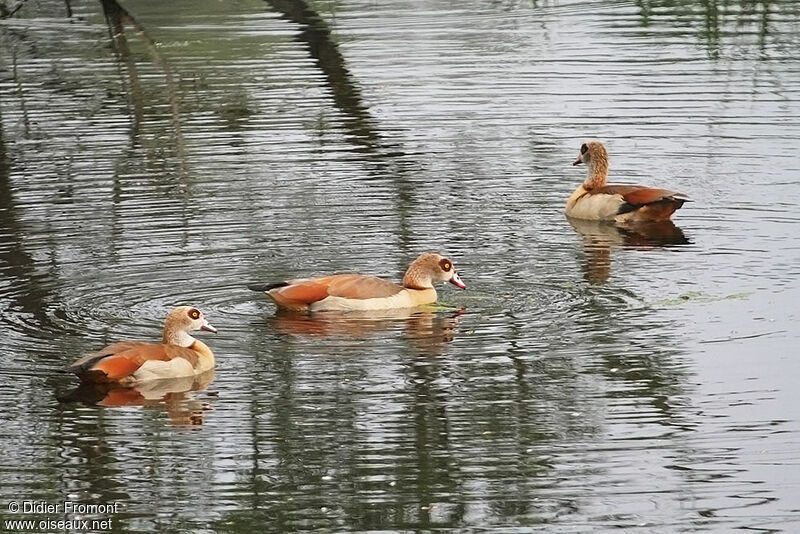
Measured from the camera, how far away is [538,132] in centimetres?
2081

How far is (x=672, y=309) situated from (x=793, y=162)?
6035mm

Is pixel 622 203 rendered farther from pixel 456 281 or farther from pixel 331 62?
pixel 331 62

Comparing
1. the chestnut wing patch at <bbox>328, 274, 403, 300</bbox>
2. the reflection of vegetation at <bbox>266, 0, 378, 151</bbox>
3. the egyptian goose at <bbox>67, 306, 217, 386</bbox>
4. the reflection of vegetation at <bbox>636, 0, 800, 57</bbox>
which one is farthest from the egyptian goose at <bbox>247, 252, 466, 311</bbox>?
the reflection of vegetation at <bbox>636, 0, 800, 57</bbox>

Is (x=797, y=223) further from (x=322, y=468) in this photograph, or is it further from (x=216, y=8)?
(x=216, y=8)

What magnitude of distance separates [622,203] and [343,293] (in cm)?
476

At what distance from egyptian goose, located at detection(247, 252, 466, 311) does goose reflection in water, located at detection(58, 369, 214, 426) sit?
64.8 inches

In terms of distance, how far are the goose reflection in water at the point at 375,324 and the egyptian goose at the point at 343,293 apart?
0.06m

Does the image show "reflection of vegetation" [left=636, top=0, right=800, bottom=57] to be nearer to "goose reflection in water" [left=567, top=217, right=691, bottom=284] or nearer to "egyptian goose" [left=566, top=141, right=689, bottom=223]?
"egyptian goose" [left=566, top=141, right=689, bottom=223]

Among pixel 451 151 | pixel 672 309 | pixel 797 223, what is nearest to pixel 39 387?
pixel 672 309

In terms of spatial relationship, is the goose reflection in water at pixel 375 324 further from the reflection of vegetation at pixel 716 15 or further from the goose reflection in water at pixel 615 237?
the reflection of vegetation at pixel 716 15

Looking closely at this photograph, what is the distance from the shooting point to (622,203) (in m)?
17.4

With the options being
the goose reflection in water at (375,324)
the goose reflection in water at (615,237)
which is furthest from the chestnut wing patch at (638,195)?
the goose reflection in water at (375,324)

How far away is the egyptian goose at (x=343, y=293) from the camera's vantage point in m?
13.5

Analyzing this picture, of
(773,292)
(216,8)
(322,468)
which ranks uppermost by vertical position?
(322,468)
